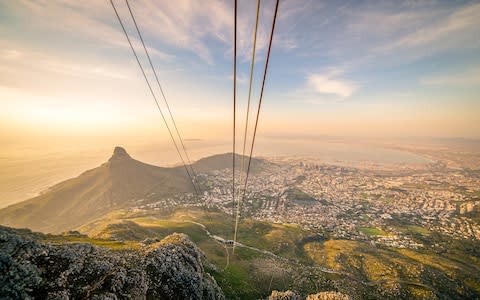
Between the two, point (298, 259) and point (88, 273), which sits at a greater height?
point (88, 273)

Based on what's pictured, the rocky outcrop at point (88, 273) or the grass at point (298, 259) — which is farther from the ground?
the rocky outcrop at point (88, 273)

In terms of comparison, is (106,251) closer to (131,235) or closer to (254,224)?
(131,235)

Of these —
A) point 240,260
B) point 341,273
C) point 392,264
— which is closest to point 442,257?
point 392,264

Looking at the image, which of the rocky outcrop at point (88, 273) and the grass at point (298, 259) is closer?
the rocky outcrop at point (88, 273)

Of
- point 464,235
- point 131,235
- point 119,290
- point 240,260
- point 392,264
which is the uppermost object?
point 119,290

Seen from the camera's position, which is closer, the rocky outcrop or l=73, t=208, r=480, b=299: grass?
the rocky outcrop

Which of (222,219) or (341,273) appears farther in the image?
(222,219)

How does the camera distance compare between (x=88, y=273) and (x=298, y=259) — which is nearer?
(x=88, y=273)

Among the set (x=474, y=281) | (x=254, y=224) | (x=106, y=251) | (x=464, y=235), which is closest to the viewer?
(x=106, y=251)
